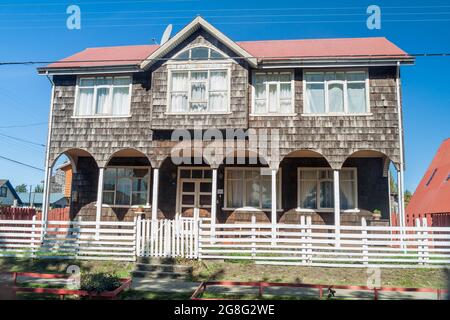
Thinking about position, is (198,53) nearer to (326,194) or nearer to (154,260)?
(326,194)

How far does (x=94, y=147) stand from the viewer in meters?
14.1

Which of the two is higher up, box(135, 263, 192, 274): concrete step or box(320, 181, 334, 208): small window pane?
box(320, 181, 334, 208): small window pane

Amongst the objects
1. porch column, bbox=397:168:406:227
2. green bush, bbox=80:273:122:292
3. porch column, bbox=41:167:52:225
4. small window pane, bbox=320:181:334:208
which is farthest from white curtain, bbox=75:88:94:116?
porch column, bbox=397:168:406:227

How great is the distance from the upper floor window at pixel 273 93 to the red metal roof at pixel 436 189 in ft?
30.9

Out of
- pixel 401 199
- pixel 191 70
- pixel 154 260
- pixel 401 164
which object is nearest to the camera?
pixel 154 260

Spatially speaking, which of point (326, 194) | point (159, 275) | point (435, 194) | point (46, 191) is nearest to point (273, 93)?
point (326, 194)

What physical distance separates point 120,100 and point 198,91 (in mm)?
3165

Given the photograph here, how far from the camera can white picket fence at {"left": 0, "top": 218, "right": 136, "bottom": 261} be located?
11.2 metres

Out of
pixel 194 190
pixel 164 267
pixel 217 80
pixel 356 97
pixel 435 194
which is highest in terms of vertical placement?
pixel 217 80

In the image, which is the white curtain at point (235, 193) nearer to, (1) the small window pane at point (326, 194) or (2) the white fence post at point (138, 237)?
(1) the small window pane at point (326, 194)

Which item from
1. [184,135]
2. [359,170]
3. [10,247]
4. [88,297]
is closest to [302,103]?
[359,170]

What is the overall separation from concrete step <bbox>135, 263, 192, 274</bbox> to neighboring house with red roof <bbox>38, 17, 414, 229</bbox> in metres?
2.98

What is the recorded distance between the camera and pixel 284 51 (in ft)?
49.4

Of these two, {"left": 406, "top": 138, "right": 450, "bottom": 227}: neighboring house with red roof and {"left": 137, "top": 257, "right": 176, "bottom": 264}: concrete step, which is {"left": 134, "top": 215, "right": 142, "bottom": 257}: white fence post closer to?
{"left": 137, "top": 257, "right": 176, "bottom": 264}: concrete step
